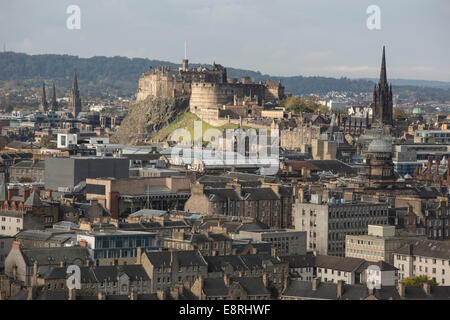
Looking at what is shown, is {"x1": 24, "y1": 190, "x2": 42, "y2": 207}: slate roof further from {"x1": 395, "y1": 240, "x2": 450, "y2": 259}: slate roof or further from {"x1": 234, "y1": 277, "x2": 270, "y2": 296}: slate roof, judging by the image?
{"x1": 234, "y1": 277, "x2": 270, "y2": 296}: slate roof

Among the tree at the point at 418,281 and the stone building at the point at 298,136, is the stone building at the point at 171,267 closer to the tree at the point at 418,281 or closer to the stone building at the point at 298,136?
the tree at the point at 418,281

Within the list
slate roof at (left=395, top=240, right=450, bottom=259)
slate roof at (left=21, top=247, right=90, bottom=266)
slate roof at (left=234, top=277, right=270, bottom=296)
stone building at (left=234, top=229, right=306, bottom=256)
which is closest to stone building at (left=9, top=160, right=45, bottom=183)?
stone building at (left=234, top=229, right=306, bottom=256)

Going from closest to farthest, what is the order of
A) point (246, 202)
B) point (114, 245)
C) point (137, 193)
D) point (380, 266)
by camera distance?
point (114, 245)
point (380, 266)
point (246, 202)
point (137, 193)

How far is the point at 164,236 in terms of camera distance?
92.7m

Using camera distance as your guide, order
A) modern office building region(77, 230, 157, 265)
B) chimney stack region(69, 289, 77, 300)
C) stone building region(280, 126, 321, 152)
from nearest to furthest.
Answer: chimney stack region(69, 289, 77, 300)
modern office building region(77, 230, 157, 265)
stone building region(280, 126, 321, 152)

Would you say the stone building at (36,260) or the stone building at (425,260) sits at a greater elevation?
the stone building at (36,260)

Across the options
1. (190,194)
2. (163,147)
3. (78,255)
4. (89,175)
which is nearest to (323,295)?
(78,255)

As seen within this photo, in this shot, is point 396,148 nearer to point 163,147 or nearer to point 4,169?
point 163,147

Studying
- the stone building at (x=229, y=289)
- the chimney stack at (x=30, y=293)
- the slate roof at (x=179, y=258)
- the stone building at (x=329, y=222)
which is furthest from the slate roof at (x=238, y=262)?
the stone building at (x=329, y=222)

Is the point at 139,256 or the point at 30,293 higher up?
the point at 30,293

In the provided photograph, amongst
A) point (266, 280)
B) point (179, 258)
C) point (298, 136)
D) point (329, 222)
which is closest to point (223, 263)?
point (179, 258)

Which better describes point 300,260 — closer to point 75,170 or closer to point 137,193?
point 137,193

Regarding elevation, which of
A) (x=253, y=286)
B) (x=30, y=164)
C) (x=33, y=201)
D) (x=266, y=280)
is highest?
(x=33, y=201)

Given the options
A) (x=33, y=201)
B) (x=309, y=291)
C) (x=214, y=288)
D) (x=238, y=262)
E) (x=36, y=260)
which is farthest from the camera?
(x=33, y=201)
